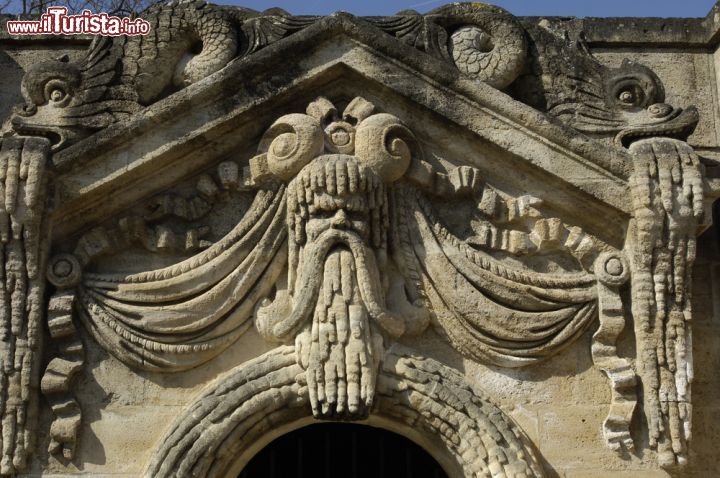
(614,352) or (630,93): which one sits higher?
(630,93)

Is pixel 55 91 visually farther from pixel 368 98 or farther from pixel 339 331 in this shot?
pixel 339 331

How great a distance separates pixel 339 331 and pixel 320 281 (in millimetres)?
300

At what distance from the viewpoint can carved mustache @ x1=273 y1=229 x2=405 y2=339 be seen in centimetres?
709

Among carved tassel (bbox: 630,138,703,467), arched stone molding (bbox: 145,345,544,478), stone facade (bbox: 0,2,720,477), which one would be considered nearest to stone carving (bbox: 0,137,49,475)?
stone facade (bbox: 0,2,720,477)

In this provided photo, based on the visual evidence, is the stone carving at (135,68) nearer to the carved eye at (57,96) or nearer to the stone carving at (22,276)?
the carved eye at (57,96)

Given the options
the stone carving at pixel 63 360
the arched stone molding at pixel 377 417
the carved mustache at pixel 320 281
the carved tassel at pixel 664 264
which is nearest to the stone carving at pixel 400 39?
the carved tassel at pixel 664 264

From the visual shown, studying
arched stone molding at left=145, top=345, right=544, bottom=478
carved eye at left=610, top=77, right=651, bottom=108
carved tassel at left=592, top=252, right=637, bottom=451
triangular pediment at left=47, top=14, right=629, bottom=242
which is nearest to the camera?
arched stone molding at left=145, top=345, right=544, bottom=478

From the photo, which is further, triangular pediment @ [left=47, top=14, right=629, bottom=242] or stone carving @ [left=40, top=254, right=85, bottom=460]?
triangular pediment @ [left=47, top=14, right=629, bottom=242]

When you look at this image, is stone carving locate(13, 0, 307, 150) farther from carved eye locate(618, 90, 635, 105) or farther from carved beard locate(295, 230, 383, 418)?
carved eye locate(618, 90, 635, 105)

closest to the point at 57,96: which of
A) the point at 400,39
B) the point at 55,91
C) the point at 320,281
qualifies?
the point at 55,91

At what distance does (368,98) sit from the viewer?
7.57m

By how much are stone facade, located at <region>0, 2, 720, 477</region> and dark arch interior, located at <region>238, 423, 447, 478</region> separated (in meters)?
0.28

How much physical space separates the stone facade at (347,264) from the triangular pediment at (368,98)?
0.01m

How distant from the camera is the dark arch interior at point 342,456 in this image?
7.46m
